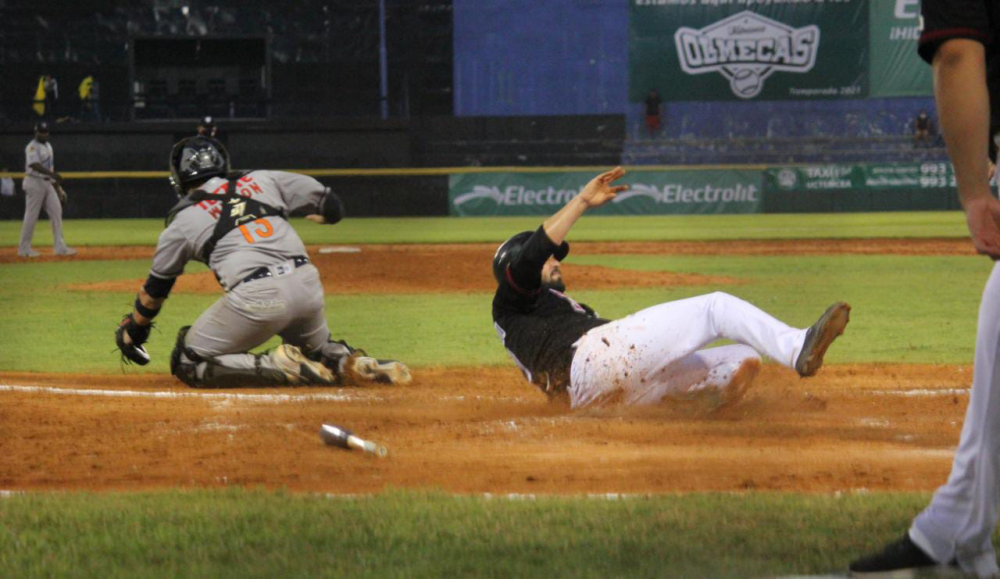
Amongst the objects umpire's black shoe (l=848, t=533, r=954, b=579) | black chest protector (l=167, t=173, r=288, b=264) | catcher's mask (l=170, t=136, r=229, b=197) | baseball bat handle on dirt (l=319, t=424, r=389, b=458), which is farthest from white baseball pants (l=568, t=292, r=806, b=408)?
catcher's mask (l=170, t=136, r=229, b=197)

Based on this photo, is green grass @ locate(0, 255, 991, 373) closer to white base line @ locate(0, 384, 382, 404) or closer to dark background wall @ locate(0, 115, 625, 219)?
white base line @ locate(0, 384, 382, 404)

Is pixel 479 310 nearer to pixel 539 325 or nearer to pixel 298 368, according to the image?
pixel 298 368

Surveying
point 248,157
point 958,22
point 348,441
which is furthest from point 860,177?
point 958,22

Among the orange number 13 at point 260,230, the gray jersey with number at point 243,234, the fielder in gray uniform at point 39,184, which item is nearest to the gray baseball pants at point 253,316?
the gray jersey with number at point 243,234

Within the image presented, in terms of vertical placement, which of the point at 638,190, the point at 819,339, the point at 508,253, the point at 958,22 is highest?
the point at 958,22

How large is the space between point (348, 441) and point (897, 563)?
2094 millimetres

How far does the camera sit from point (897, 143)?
96.4ft

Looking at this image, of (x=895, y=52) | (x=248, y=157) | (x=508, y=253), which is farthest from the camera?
(x=895, y=52)

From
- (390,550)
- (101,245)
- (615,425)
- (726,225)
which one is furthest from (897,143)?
Answer: (390,550)

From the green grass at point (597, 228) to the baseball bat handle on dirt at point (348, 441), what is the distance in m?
14.0

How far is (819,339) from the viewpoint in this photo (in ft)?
13.4

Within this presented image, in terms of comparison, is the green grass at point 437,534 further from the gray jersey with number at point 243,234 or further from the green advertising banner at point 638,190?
the green advertising banner at point 638,190

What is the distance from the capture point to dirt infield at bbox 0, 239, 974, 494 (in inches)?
150

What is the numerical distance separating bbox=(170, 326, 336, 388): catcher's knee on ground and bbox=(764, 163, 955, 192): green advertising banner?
21208mm
